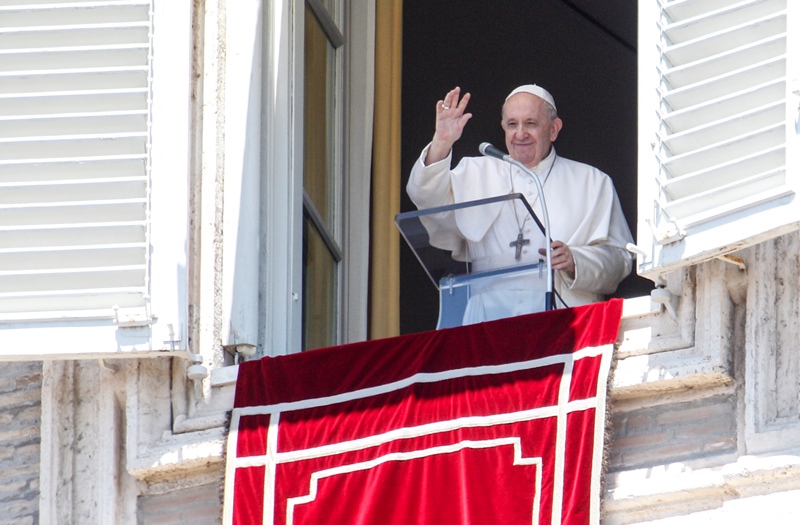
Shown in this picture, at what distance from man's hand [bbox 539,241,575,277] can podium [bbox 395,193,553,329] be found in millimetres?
33

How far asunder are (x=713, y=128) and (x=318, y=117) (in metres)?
1.94

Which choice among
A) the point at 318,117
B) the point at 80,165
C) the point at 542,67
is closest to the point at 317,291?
the point at 318,117

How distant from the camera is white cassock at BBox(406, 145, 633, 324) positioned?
6457 mm

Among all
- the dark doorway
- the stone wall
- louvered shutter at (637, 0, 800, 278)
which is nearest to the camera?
louvered shutter at (637, 0, 800, 278)

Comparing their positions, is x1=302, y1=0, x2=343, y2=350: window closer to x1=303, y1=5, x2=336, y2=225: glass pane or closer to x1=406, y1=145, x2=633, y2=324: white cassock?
x1=303, y1=5, x2=336, y2=225: glass pane

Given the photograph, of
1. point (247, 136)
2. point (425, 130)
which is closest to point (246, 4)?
point (247, 136)

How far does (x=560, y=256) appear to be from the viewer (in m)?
6.46

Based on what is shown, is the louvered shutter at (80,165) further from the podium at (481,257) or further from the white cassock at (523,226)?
the white cassock at (523,226)

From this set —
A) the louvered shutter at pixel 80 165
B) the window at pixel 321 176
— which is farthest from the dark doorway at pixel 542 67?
the louvered shutter at pixel 80 165

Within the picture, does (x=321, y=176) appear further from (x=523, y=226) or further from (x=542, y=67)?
(x=542, y=67)

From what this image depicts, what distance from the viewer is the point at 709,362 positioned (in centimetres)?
571

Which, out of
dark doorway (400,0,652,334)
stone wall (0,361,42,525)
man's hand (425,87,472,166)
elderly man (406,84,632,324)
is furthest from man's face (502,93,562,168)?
dark doorway (400,0,652,334)

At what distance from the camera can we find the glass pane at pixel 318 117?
284 inches

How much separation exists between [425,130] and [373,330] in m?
1.81
